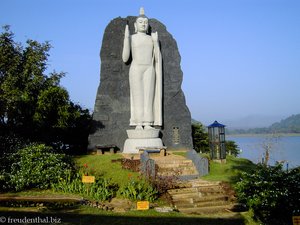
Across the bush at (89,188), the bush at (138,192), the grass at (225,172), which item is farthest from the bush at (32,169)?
the grass at (225,172)

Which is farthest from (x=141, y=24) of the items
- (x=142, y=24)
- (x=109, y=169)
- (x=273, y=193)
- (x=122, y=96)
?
(x=273, y=193)

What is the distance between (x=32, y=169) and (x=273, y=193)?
667 cm

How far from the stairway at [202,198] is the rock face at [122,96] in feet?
21.7

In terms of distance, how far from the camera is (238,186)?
774 centimetres

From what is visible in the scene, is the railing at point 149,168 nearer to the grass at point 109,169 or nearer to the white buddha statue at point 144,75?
the grass at point 109,169

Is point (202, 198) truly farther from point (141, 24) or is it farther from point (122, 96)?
point (141, 24)

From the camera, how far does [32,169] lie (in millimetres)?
10180

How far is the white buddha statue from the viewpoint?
15945 mm

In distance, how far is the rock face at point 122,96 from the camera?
1617cm

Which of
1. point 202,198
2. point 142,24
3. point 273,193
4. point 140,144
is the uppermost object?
point 142,24

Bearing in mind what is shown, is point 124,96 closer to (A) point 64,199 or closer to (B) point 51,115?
(B) point 51,115

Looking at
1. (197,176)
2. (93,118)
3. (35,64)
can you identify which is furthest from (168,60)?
(197,176)

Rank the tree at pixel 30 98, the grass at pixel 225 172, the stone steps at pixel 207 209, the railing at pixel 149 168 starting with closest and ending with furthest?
the stone steps at pixel 207 209 < the railing at pixel 149 168 < the grass at pixel 225 172 < the tree at pixel 30 98

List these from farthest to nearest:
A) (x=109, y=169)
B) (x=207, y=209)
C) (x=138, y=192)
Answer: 1. (x=109, y=169)
2. (x=138, y=192)
3. (x=207, y=209)
